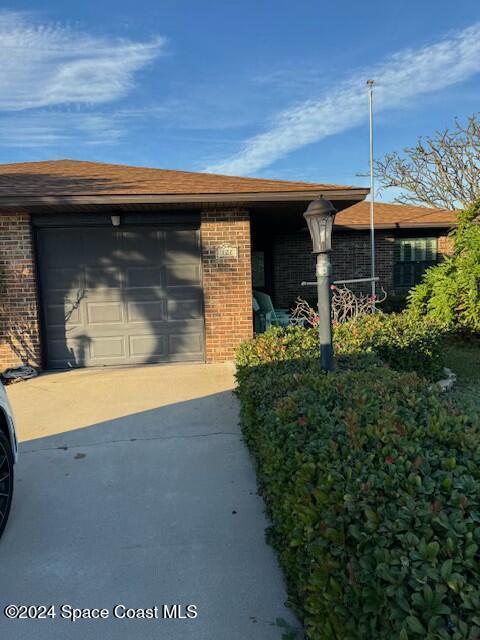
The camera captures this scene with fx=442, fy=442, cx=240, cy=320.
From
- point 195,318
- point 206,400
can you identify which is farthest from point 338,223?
A: point 206,400

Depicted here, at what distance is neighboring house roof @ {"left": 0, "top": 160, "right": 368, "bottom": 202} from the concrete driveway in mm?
3182

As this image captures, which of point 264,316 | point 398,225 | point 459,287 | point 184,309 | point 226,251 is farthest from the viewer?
point 398,225

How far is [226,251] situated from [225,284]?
534mm

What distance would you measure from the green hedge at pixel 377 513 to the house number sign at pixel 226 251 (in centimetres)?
493

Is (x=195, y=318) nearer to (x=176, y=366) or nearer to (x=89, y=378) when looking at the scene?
(x=176, y=366)

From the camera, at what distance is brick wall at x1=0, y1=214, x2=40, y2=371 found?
268 inches

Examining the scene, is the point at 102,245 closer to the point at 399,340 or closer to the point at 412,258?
the point at 399,340

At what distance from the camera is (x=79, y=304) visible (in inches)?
286

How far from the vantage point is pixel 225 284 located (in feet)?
23.7

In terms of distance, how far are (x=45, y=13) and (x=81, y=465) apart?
7.12 metres

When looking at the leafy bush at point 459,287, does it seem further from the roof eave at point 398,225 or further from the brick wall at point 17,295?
the brick wall at point 17,295

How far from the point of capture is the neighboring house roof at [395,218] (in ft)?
42.1

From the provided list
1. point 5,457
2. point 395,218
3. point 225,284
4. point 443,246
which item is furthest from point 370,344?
point 443,246

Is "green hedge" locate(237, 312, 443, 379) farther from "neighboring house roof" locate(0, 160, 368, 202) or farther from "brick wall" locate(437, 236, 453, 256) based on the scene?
"brick wall" locate(437, 236, 453, 256)
